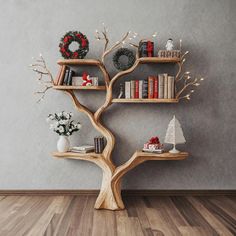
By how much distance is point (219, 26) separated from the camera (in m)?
4.12

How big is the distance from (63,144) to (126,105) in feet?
2.95

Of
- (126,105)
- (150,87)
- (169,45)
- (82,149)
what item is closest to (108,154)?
(82,149)

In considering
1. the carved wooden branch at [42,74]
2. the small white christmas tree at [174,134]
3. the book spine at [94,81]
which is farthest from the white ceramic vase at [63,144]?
the small white christmas tree at [174,134]

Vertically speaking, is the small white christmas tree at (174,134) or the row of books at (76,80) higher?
the row of books at (76,80)

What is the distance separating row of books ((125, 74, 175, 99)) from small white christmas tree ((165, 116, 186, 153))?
0.31 metres

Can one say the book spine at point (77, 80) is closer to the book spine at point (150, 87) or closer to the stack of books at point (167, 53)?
the book spine at point (150, 87)

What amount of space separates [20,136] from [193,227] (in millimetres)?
2316

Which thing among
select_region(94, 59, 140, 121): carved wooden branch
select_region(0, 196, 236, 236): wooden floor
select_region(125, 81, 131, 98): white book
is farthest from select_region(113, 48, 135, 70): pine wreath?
select_region(0, 196, 236, 236): wooden floor

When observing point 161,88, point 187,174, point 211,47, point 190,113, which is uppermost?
point 211,47

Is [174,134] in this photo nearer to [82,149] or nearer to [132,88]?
[132,88]

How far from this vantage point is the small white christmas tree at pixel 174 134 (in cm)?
376

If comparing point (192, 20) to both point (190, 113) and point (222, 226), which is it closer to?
point (190, 113)

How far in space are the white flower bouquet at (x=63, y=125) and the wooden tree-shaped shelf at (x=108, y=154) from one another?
0.57ft

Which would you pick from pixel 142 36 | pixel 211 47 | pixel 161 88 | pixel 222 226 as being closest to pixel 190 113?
pixel 161 88
